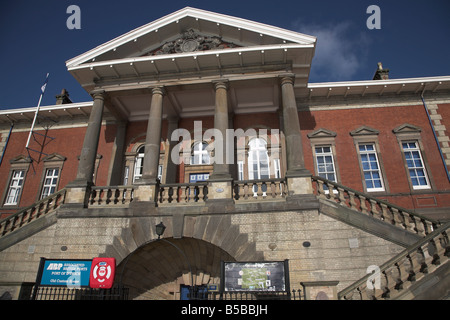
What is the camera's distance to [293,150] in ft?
38.6

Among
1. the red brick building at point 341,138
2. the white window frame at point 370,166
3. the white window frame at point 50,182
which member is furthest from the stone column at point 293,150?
the white window frame at point 50,182

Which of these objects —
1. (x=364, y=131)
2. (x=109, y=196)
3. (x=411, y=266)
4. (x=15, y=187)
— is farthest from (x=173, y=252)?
(x=15, y=187)

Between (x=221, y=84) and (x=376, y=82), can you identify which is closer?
(x=221, y=84)

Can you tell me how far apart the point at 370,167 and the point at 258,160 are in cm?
549

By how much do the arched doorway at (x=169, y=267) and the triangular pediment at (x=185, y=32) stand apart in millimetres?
8661

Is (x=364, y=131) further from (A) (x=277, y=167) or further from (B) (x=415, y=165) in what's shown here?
(A) (x=277, y=167)

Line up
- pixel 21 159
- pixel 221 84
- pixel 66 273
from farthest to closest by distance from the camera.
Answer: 1. pixel 21 159
2. pixel 221 84
3. pixel 66 273

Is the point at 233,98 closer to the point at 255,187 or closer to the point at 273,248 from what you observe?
the point at 255,187

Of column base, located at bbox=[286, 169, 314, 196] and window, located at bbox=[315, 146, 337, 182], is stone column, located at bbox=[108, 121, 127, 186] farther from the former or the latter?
window, located at bbox=[315, 146, 337, 182]

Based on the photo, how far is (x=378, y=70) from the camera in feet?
58.3

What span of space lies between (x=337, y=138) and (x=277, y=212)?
690cm

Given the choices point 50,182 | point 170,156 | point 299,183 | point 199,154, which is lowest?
point 299,183

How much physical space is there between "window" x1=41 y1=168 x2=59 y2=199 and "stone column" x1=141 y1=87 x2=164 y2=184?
7.57m
